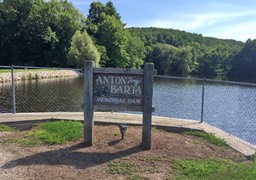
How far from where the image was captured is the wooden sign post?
553cm

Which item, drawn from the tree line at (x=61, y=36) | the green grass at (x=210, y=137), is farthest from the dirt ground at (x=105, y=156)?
the tree line at (x=61, y=36)

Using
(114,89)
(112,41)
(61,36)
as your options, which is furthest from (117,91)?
(112,41)

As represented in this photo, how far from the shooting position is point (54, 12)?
59.6 metres

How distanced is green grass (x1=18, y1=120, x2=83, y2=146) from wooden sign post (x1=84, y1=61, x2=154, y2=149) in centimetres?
48

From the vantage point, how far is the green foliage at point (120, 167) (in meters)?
4.47

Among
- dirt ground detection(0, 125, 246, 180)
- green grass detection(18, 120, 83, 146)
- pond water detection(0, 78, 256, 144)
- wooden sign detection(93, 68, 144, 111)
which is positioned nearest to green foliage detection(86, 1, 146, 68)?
pond water detection(0, 78, 256, 144)

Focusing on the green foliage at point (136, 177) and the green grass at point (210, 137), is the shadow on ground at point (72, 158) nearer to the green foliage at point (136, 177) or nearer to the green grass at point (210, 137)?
the green foliage at point (136, 177)

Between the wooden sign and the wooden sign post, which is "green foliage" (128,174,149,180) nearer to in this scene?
the wooden sign post

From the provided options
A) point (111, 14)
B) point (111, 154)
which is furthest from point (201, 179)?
point (111, 14)

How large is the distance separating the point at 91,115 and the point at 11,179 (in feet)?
6.22

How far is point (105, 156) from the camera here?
16.5 ft

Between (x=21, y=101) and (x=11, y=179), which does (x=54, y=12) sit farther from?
(x=11, y=179)

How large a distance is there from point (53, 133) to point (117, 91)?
1.54 meters

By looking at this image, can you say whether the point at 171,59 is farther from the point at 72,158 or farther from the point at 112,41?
the point at 72,158
